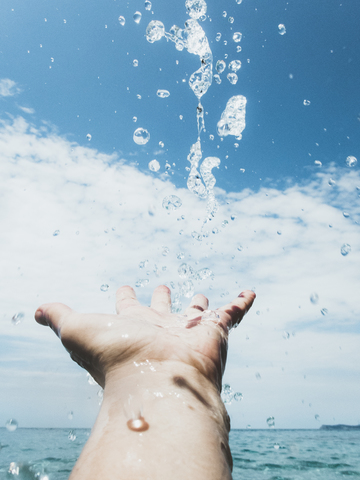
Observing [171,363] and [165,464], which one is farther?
[171,363]

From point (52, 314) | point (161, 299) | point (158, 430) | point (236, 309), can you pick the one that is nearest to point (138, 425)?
point (158, 430)

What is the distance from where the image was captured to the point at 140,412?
→ 1.38 metres

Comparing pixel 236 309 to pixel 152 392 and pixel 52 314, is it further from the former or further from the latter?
pixel 52 314

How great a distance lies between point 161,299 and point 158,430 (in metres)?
2.19

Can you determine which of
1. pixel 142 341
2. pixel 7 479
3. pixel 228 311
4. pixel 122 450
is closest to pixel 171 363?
pixel 142 341

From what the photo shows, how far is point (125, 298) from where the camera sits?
3.08 m

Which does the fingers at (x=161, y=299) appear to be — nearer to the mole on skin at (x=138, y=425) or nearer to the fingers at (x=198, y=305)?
the fingers at (x=198, y=305)

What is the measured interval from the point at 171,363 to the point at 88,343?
550mm

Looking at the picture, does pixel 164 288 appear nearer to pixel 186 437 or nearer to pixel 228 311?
pixel 228 311

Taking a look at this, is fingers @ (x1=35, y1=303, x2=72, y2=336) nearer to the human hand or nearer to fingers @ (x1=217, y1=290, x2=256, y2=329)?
the human hand

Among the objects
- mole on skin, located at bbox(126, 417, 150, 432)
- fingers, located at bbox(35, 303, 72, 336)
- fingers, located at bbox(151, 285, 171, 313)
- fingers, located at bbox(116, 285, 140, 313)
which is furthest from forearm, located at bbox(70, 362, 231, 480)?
fingers, located at bbox(151, 285, 171, 313)

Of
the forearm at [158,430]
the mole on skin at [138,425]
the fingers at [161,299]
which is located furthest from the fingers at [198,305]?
the mole on skin at [138,425]

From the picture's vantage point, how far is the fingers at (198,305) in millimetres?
3031

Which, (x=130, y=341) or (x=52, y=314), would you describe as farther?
(x=52, y=314)
